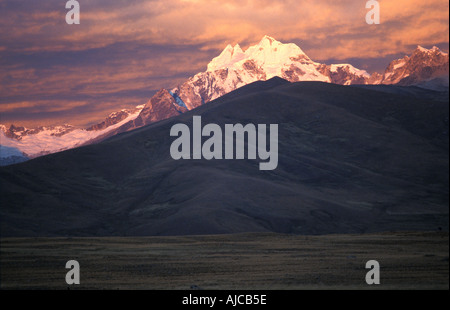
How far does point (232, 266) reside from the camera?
76625mm

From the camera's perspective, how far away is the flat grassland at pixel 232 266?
189 ft

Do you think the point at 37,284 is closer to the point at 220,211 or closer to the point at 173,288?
the point at 173,288

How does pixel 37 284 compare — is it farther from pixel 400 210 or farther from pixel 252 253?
pixel 400 210

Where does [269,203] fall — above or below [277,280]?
above

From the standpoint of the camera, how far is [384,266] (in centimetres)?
6669

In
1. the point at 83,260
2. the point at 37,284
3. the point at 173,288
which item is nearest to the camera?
the point at 173,288

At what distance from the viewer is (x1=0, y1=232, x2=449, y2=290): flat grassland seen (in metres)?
57.7

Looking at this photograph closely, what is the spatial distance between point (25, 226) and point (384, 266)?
139 meters

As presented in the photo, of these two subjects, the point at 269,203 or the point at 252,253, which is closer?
the point at 252,253

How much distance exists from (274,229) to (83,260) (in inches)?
3936
